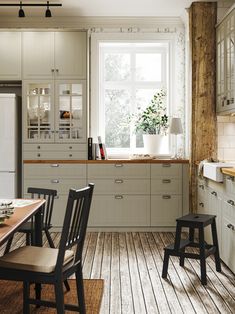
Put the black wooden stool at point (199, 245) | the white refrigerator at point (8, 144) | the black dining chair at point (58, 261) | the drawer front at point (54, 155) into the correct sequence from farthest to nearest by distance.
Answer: the drawer front at point (54, 155), the white refrigerator at point (8, 144), the black wooden stool at point (199, 245), the black dining chair at point (58, 261)

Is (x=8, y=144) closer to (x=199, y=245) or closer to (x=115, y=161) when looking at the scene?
(x=115, y=161)

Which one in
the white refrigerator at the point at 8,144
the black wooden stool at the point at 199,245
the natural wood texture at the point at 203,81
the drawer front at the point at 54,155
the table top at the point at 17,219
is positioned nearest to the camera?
the table top at the point at 17,219

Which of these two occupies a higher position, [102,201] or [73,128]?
[73,128]

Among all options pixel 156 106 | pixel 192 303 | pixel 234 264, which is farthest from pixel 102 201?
pixel 192 303

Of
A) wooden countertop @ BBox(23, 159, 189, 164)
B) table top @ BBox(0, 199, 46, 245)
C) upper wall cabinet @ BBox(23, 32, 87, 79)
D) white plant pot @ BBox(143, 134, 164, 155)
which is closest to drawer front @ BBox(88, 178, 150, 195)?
wooden countertop @ BBox(23, 159, 189, 164)

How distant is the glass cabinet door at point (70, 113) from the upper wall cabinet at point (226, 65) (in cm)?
170

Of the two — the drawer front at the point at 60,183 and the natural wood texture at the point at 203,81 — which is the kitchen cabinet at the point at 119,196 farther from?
the natural wood texture at the point at 203,81

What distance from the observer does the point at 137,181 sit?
5.81m

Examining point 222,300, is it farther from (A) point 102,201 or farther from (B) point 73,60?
(B) point 73,60

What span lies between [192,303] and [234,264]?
73 centimetres

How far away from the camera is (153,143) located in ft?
20.0

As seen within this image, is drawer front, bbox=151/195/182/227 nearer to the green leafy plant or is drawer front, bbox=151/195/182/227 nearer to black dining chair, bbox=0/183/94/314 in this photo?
the green leafy plant

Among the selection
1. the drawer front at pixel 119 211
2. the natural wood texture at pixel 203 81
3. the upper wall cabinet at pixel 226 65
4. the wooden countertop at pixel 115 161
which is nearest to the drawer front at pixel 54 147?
the wooden countertop at pixel 115 161

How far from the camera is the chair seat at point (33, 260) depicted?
2.55 metres
